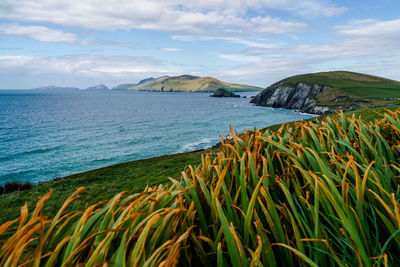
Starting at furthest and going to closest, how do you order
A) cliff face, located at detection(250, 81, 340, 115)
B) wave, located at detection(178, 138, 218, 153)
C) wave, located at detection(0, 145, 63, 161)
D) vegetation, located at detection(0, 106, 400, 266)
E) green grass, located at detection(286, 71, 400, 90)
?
1. green grass, located at detection(286, 71, 400, 90)
2. cliff face, located at detection(250, 81, 340, 115)
3. wave, located at detection(178, 138, 218, 153)
4. wave, located at detection(0, 145, 63, 161)
5. vegetation, located at detection(0, 106, 400, 266)

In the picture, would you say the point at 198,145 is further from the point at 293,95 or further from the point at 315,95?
the point at 315,95

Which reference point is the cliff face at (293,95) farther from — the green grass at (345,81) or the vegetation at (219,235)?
the vegetation at (219,235)

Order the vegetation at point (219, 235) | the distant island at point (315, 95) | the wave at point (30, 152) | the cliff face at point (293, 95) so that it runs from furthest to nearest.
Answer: the cliff face at point (293, 95) < the distant island at point (315, 95) < the wave at point (30, 152) < the vegetation at point (219, 235)

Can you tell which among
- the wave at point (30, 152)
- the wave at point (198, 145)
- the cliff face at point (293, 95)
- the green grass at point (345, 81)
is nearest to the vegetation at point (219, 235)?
the wave at point (198, 145)

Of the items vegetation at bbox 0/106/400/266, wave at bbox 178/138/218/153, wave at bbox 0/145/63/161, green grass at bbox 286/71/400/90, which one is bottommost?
wave at bbox 0/145/63/161

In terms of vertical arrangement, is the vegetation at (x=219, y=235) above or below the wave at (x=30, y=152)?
above

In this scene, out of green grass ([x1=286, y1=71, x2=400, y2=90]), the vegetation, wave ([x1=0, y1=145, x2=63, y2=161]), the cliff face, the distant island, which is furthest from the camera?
green grass ([x1=286, y1=71, x2=400, y2=90])

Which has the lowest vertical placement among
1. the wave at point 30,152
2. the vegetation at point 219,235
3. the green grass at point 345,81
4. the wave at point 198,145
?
the wave at point 30,152

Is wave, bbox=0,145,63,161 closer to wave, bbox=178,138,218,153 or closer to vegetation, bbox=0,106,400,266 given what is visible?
wave, bbox=178,138,218,153

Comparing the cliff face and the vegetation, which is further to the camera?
the cliff face

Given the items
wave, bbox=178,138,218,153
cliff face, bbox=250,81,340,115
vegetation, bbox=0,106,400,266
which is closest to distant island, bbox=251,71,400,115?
cliff face, bbox=250,81,340,115

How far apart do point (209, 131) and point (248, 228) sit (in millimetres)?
56135

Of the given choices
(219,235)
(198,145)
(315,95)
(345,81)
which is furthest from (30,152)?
(345,81)

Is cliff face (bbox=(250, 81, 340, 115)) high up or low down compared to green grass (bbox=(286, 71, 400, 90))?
down
